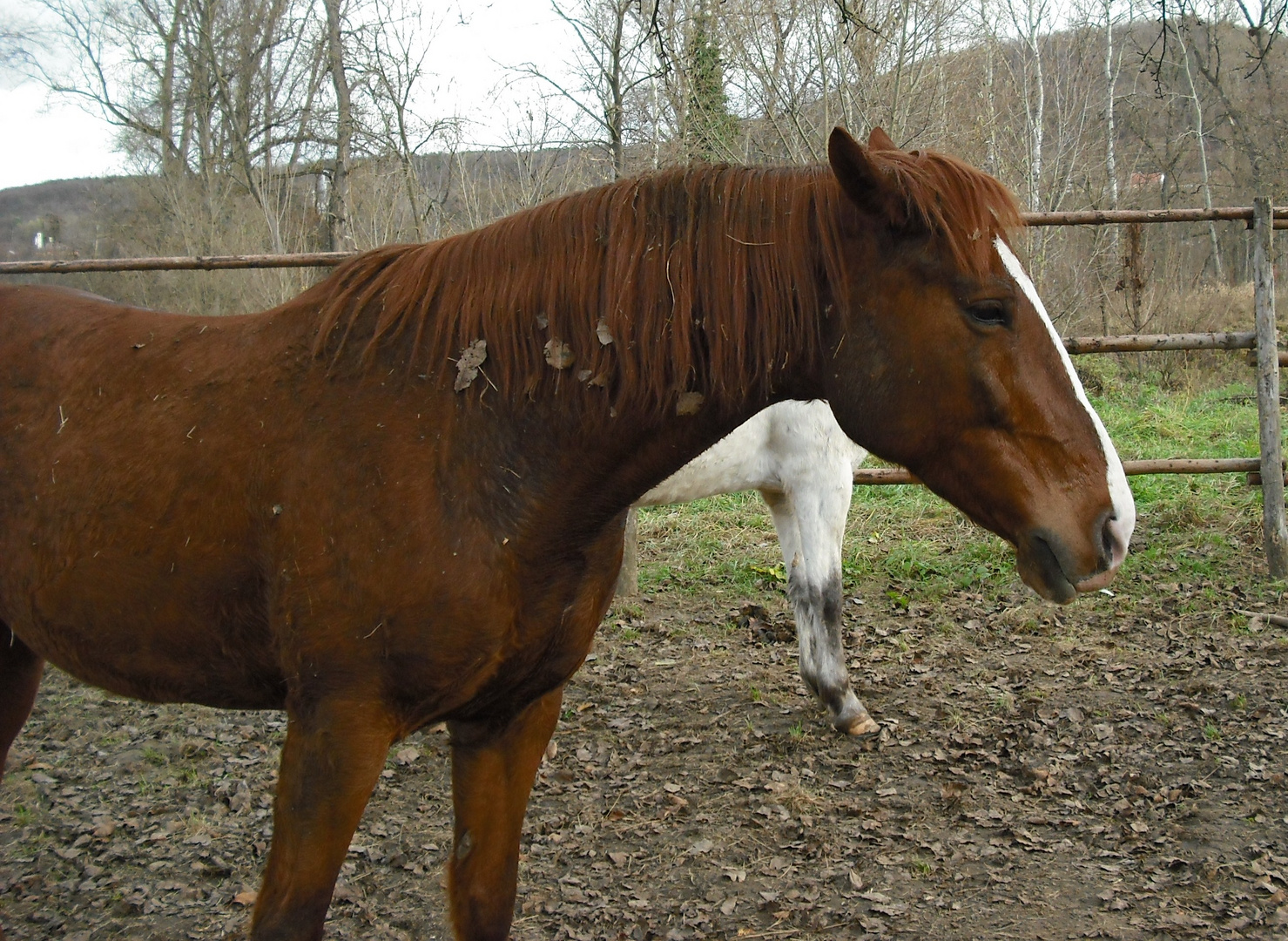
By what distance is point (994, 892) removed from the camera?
2680mm

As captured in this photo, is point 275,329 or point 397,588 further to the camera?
point 275,329

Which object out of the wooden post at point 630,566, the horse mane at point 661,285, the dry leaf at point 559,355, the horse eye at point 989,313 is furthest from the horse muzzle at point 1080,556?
the wooden post at point 630,566

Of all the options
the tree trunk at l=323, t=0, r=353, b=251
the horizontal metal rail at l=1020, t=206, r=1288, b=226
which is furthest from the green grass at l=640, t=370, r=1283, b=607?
the tree trunk at l=323, t=0, r=353, b=251

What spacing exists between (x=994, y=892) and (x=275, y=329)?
243 centimetres

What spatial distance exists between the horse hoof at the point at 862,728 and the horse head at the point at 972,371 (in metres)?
2.38

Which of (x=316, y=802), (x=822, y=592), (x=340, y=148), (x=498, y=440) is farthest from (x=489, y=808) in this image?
(x=340, y=148)

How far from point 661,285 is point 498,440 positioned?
404 millimetres

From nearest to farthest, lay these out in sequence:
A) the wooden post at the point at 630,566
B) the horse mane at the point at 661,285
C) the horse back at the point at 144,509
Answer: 1. the horse mane at the point at 661,285
2. the horse back at the point at 144,509
3. the wooden post at the point at 630,566

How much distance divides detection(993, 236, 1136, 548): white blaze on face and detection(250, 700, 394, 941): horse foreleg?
130 centimetres

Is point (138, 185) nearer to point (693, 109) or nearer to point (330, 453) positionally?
point (693, 109)

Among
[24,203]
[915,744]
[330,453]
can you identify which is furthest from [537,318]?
[24,203]

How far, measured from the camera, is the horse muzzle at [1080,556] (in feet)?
4.98

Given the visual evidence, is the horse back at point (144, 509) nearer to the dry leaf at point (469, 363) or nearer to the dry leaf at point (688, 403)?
the dry leaf at point (469, 363)

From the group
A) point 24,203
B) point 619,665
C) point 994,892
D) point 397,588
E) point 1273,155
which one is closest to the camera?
point 397,588
